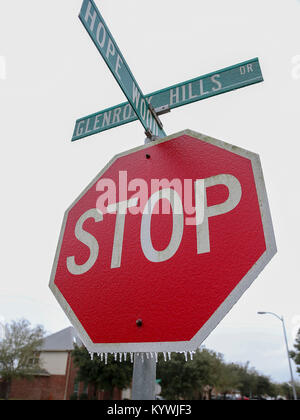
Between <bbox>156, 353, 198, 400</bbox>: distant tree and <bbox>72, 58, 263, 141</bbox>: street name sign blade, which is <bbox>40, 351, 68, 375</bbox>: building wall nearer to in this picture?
<bbox>156, 353, 198, 400</bbox>: distant tree

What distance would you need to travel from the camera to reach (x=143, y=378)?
125cm

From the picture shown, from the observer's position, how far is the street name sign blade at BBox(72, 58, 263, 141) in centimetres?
207

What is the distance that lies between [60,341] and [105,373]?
12263 mm

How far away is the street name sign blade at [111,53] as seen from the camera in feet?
4.68

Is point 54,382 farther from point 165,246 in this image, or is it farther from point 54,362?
point 165,246

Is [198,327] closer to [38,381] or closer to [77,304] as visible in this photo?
[77,304]

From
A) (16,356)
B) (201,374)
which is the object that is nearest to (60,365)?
(16,356)

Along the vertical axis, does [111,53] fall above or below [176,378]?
below

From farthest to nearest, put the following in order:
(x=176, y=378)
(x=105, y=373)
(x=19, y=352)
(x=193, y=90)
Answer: (x=19, y=352)
(x=176, y=378)
(x=105, y=373)
(x=193, y=90)

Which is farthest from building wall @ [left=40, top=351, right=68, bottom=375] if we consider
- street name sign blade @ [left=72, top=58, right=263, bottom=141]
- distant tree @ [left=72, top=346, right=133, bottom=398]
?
street name sign blade @ [left=72, top=58, right=263, bottom=141]

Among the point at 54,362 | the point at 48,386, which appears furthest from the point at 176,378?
the point at 54,362

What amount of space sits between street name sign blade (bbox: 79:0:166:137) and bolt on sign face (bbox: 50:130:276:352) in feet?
0.96
